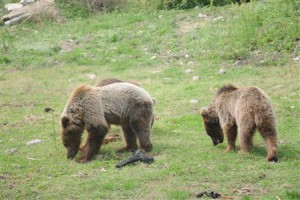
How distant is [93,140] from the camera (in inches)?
422

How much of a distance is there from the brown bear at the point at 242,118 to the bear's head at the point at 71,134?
234 cm

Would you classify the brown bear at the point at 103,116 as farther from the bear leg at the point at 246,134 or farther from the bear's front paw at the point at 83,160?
the bear leg at the point at 246,134

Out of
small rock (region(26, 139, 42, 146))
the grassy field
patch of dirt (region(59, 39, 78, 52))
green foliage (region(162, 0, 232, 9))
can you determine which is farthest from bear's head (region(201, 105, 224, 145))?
green foliage (region(162, 0, 232, 9))

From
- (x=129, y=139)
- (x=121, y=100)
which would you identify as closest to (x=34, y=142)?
(x=129, y=139)

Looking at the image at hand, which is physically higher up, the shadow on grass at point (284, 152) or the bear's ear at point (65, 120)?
the bear's ear at point (65, 120)

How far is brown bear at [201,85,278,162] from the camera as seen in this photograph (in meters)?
9.93

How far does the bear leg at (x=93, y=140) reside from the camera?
35.0 ft

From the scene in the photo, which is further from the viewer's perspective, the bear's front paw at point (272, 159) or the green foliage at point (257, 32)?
the green foliage at point (257, 32)

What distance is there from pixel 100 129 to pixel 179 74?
6.94 m

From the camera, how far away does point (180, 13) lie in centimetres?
2278

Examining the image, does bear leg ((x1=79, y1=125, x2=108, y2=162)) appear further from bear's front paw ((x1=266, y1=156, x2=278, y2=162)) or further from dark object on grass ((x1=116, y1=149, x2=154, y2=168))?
bear's front paw ((x1=266, y1=156, x2=278, y2=162))

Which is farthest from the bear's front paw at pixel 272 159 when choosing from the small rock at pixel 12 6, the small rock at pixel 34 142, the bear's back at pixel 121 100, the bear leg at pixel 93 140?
the small rock at pixel 12 6

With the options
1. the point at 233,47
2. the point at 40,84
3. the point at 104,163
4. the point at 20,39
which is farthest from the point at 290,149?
the point at 20,39

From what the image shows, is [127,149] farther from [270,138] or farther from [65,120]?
[270,138]
